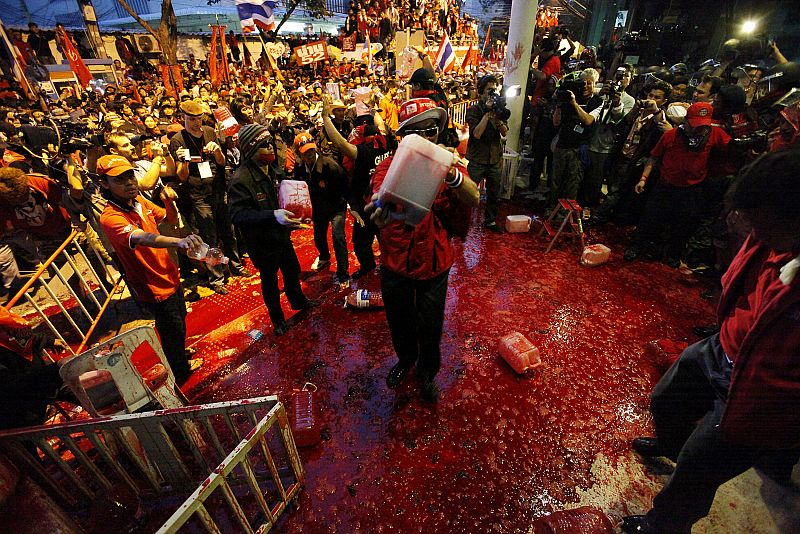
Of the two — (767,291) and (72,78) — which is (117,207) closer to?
(767,291)

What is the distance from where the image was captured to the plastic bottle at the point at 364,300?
4203 millimetres

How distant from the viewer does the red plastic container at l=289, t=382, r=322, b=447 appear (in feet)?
8.83

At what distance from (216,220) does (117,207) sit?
256 centimetres

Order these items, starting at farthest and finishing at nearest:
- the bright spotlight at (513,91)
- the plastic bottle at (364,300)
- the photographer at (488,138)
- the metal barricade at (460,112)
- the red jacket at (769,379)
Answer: the metal barricade at (460,112) < the bright spotlight at (513,91) < the photographer at (488,138) < the plastic bottle at (364,300) < the red jacket at (769,379)

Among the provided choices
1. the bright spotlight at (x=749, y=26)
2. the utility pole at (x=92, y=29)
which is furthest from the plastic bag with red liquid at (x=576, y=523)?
the utility pole at (x=92, y=29)

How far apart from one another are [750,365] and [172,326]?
4026 mm

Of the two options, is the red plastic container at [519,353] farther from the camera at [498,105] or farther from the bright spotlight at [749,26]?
the bright spotlight at [749,26]

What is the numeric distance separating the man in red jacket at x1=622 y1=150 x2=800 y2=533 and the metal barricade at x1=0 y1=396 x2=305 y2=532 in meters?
2.24

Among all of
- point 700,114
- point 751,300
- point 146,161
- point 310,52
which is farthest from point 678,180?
point 310,52

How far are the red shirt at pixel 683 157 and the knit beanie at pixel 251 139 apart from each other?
4.94m

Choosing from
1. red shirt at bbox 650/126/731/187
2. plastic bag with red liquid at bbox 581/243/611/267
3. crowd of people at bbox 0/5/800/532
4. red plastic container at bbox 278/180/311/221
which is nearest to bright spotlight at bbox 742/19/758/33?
crowd of people at bbox 0/5/800/532

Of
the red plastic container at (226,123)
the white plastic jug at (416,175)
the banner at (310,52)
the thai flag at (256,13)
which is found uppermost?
the thai flag at (256,13)

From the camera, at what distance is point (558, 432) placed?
2.78m

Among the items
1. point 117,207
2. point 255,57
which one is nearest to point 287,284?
point 117,207
